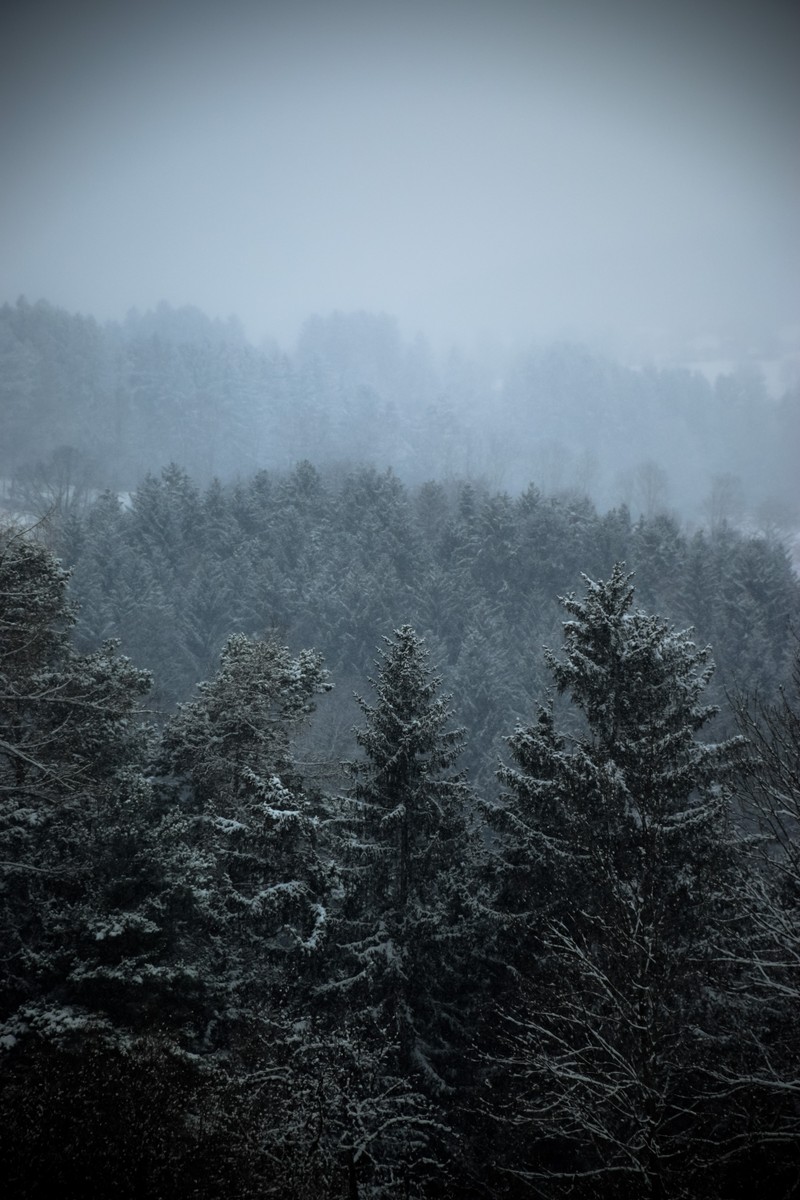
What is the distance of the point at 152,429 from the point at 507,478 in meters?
53.4

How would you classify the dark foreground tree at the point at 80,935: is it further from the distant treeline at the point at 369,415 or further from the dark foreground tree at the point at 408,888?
the distant treeline at the point at 369,415

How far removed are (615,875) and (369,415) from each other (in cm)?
9029

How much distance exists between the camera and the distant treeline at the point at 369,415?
80438mm

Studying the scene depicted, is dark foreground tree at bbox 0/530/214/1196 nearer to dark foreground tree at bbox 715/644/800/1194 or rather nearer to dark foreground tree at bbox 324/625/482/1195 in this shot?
dark foreground tree at bbox 324/625/482/1195

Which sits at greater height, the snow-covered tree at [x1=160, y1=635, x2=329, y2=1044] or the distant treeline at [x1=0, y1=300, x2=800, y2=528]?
the distant treeline at [x1=0, y1=300, x2=800, y2=528]

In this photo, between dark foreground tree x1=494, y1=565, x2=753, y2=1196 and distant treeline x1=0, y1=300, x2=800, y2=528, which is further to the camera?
distant treeline x1=0, y1=300, x2=800, y2=528

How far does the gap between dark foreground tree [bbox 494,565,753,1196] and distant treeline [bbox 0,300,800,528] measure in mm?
61774

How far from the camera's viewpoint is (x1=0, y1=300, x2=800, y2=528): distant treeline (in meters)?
80.4

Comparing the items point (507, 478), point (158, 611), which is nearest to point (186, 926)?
point (158, 611)

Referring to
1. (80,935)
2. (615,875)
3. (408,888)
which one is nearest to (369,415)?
(408,888)

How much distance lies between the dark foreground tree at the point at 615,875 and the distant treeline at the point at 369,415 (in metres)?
61.8

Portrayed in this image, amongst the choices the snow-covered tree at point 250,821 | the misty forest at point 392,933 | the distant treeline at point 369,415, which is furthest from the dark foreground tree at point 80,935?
the distant treeline at point 369,415

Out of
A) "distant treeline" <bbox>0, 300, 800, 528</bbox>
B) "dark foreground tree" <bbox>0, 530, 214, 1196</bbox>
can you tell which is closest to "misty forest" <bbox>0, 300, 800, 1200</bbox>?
"dark foreground tree" <bbox>0, 530, 214, 1196</bbox>

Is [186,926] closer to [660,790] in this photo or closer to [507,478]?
[660,790]
